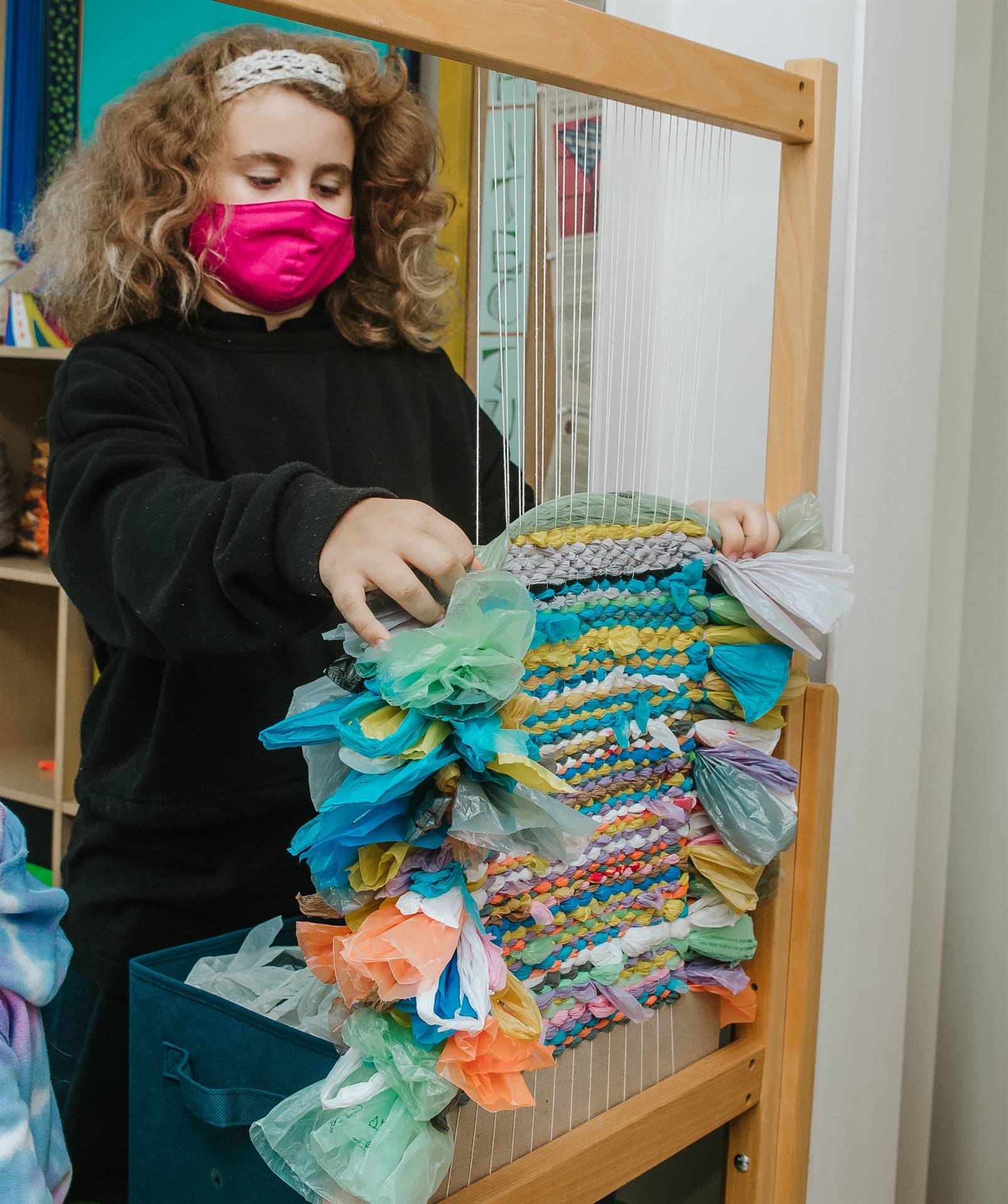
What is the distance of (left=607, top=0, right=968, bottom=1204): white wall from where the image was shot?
1.02 metres

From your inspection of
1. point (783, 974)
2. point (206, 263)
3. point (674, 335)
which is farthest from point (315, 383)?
point (783, 974)

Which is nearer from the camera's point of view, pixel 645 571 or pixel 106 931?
pixel 645 571

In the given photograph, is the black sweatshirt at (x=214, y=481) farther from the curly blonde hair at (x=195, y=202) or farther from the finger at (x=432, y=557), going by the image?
the finger at (x=432, y=557)

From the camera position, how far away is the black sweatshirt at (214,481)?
80 cm

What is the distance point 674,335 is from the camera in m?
1.12

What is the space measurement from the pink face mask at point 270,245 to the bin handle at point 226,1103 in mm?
555

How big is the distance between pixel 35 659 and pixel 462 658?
1.70 metres

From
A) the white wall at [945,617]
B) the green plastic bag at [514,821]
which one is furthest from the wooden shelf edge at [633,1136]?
the white wall at [945,617]

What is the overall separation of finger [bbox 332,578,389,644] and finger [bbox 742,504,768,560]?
34 cm

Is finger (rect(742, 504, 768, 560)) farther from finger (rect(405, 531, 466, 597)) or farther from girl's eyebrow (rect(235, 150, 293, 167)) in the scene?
girl's eyebrow (rect(235, 150, 293, 167))

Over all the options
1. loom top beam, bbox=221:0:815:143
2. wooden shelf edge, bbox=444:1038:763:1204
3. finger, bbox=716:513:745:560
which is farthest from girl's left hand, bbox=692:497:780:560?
wooden shelf edge, bbox=444:1038:763:1204

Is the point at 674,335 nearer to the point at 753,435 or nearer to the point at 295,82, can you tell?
→ the point at 753,435

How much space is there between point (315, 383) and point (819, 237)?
402 mm

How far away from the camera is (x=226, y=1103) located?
2.25ft
